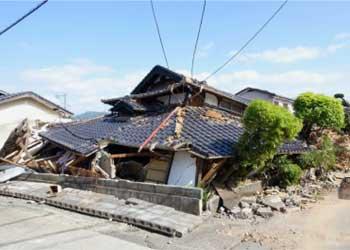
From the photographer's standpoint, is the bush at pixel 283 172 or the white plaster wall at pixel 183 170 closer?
the white plaster wall at pixel 183 170

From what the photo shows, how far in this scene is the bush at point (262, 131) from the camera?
11227 millimetres

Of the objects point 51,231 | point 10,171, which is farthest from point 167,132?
point 10,171

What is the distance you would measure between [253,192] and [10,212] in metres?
7.86

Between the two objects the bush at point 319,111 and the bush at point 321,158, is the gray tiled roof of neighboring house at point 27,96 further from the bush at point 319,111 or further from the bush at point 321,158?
the bush at point 321,158

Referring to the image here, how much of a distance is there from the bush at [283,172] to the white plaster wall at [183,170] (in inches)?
123

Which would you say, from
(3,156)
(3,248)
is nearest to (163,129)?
(3,248)

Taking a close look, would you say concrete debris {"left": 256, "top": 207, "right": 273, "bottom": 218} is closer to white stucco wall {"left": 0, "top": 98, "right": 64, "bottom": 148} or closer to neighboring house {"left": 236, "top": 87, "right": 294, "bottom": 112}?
neighboring house {"left": 236, "top": 87, "right": 294, "bottom": 112}

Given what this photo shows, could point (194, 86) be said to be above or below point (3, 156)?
above

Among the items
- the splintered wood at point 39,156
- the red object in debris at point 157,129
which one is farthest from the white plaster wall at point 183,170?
the splintered wood at point 39,156

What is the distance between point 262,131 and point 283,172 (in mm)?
2535

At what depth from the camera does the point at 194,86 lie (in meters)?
16.4

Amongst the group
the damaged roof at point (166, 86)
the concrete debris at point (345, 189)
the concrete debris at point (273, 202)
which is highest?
the damaged roof at point (166, 86)

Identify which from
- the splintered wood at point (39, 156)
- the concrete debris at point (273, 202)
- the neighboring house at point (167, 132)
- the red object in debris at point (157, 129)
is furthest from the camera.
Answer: the splintered wood at point (39, 156)

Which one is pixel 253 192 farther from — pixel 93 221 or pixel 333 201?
A: pixel 93 221
